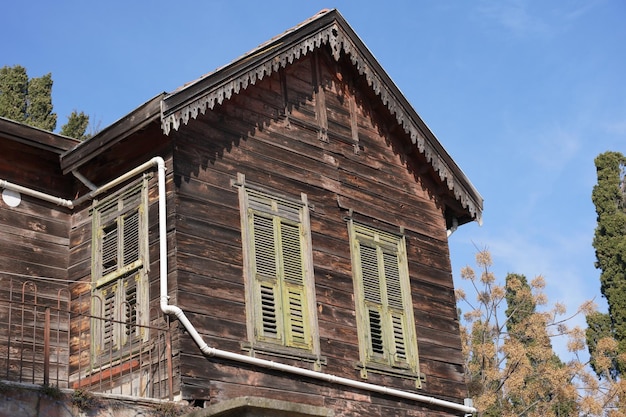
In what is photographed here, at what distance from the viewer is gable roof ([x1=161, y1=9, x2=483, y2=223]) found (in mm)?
11938

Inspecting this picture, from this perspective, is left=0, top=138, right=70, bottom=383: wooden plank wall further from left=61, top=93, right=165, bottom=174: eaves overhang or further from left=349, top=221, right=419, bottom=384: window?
left=349, top=221, right=419, bottom=384: window

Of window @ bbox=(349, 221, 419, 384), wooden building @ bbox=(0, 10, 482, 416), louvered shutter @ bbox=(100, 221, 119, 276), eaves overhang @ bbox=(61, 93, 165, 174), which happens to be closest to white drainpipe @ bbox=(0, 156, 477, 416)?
wooden building @ bbox=(0, 10, 482, 416)

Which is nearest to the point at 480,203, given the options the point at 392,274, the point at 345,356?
the point at 392,274

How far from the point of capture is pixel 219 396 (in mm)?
11164

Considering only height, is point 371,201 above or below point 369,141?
below

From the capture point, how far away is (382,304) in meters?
13.8

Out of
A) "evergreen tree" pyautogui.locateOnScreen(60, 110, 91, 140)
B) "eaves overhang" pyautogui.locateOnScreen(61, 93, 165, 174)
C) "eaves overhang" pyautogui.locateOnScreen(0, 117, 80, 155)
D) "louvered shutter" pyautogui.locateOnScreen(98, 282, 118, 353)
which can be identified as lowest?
"louvered shutter" pyautogui.locateOnScreen(98, 282, 118, 353)

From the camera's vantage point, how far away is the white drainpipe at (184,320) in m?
11.1

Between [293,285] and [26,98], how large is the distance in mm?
13969

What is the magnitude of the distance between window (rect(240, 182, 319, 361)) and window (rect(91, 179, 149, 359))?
130cm

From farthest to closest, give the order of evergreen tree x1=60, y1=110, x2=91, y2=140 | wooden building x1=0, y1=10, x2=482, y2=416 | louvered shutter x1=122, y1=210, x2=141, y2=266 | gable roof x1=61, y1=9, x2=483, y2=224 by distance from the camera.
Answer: evergreen tree x1=60, y1=110, x2=91, y2=140 < louvered shutter x1=122, y1=210, x2=141, y2=266 < gable roof x1=61, y1=9, x2=483, y2=224 < wooden building x1=0, y1=10, x2=482, y2=416

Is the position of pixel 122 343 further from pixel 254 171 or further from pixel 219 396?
pixel 254 171

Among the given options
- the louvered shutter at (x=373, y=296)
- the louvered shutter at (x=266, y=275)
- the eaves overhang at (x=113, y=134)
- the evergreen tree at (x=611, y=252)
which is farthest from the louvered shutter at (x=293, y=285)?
the evergreen tree at (x=611, y=252)

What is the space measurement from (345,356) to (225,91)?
3777 millimetres
